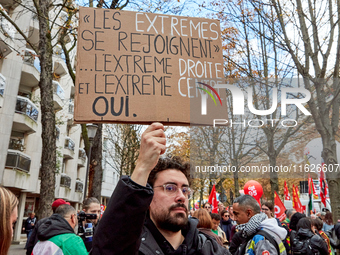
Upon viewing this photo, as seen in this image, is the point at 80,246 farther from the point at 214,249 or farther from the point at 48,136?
the point at 48,136

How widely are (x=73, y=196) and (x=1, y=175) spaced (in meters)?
16.6

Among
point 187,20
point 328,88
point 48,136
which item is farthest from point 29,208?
point 187,20

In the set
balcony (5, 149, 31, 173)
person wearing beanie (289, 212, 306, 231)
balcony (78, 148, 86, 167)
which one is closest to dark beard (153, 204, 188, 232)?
person wearing beanie (289, 212, 306, 231)

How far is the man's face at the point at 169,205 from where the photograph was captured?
2.21 m

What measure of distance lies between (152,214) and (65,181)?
106ft

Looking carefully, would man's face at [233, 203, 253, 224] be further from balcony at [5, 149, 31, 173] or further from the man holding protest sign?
balcony at [5, 149, 31, 173]

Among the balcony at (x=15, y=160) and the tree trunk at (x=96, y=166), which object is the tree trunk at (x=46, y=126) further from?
the balcony at (x=15, y=160)

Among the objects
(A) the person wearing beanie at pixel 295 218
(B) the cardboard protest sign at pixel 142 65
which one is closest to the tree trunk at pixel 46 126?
(A) the person wearing beanie at pixel 295 218

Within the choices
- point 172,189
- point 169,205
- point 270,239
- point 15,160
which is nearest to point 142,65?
point 172,189

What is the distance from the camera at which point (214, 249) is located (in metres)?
2.20

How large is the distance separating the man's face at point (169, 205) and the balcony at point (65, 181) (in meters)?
31.3

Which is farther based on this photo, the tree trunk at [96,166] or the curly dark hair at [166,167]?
the tree trunk at [96,166]

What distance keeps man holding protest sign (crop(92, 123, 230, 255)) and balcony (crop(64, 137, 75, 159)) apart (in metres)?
32.3

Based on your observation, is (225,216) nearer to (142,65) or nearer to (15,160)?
(142,65)
